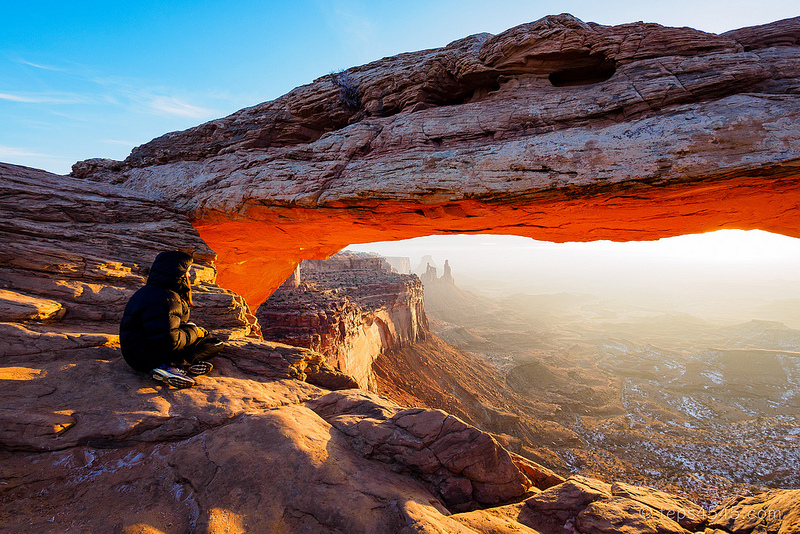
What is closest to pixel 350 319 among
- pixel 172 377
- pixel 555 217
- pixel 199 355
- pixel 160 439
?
pixel 199 355

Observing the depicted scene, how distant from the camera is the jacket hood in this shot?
495 centimetres

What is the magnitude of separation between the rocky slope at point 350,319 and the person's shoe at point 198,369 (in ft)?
A: 29.8

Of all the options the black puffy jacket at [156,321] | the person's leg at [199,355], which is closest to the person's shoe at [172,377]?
the black puffy jacket at [156,321]

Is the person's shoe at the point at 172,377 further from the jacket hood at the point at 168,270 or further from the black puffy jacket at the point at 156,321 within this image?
the jacket hood at the point at 168,270

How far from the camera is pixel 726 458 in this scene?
17547 millimetres

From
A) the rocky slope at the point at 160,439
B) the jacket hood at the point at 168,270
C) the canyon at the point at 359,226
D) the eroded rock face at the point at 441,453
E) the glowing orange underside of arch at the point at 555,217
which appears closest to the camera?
the rocky slope at the point at 160,439

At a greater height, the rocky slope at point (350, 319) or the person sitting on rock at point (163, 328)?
the person sitting on rock at point (163, 328)

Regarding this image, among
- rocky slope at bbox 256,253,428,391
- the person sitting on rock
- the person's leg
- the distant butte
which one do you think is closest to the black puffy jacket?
the person sitting on rock

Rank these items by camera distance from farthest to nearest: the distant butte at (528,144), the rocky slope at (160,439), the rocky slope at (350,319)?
the rocky slope at (350,319), the distant butte at (528,144), the rocky slope at (160,439)

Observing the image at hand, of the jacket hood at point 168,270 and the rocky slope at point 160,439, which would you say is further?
the jacket hood at point 168,270

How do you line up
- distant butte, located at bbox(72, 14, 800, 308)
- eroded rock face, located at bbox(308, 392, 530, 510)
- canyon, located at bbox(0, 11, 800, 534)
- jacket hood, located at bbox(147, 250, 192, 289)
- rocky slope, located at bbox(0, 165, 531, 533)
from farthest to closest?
distant butte, located at bbox(72, 14, 800, 308) < jacket hood, located at bbox(147, 250, 192, 289) < eroded rock face, located at bbox(308, 392, 530, 510) < canyon, located at bbox(0, 11, 800, 534) < rocky slope, located at bbox(0, 165, 531, 533)

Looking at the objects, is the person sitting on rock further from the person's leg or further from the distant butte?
the distant butte

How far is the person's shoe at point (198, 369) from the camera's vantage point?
17.3 feet

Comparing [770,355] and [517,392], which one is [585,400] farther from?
[770,355]
